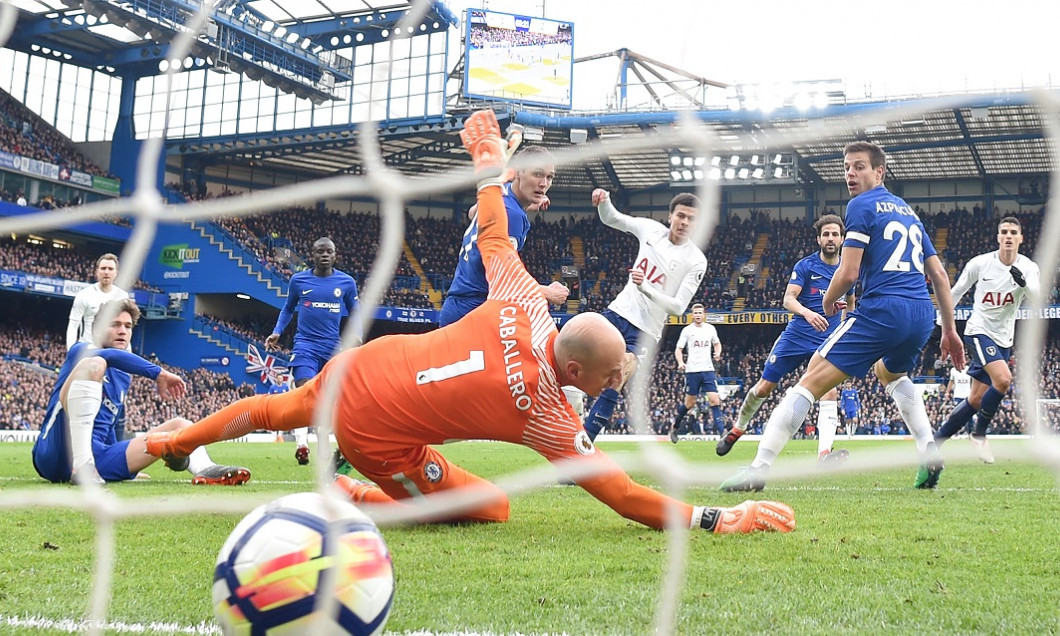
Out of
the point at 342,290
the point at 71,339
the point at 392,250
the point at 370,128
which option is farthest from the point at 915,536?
the point at 71,339

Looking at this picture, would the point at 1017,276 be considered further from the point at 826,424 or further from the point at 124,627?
the point at 124,627

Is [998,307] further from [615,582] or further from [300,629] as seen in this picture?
[300,629]

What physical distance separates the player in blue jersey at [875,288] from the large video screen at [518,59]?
847 inches

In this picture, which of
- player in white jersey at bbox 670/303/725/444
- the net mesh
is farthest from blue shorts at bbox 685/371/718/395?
the net mesh

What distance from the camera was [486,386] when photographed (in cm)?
306

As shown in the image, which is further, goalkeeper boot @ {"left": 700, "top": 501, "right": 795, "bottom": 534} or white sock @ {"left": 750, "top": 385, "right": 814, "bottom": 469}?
white sock @ {"left": 750, "top": 385, "right": 814, "bottom": 469}

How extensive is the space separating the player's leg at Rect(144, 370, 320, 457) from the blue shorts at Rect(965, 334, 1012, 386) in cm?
518

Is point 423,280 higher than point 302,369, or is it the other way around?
point 423,280

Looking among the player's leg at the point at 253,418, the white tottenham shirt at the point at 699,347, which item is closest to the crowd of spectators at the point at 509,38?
the white tottenham shirt at the point at 699,347

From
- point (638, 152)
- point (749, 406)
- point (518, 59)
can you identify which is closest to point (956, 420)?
point (749, 406)

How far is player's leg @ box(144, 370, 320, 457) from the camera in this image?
11.8 ft

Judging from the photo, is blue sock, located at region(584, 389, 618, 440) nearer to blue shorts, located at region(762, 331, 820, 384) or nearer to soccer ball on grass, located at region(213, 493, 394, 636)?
blue shorts, located at region(762, 331, 820, 384)

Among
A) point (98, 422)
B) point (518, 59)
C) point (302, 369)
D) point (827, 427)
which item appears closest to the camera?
point (98, 422)

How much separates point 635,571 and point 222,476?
11.8 feet
